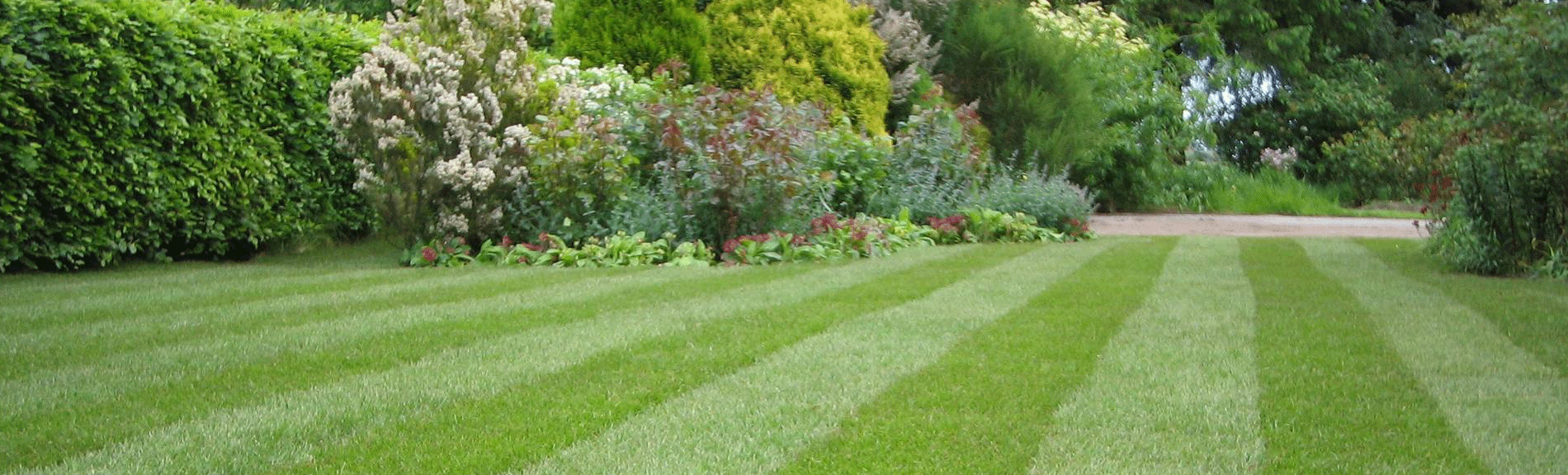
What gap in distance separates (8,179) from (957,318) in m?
5.15

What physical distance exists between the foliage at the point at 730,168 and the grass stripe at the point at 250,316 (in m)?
1.22

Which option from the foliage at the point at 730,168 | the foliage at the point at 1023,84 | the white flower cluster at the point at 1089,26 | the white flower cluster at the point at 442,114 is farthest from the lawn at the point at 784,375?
the white flower cluster at the point at 1089,26

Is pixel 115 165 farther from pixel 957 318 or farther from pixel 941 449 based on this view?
pixel 941 449

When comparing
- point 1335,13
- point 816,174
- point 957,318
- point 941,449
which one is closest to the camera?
point 941,449

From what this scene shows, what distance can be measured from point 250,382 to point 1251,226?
10.4 m

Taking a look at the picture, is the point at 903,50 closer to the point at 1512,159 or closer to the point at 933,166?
the point at 933,166

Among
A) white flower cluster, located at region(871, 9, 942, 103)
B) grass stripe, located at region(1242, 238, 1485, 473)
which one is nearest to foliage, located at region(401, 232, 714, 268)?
grass stripe, located at region(1242, 238, 1485, 473)

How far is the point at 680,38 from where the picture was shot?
1080 centimetres

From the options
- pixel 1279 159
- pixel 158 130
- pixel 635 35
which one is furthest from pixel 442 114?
pixel 1279 159

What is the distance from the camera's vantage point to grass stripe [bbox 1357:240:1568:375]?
464 centimetres

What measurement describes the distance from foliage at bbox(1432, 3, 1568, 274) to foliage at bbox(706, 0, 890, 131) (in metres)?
5.68

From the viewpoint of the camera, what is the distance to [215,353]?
4.34 meters

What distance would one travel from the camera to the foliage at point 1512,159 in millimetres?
6746

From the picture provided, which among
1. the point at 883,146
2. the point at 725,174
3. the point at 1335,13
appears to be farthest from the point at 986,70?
the point at 1335,13
